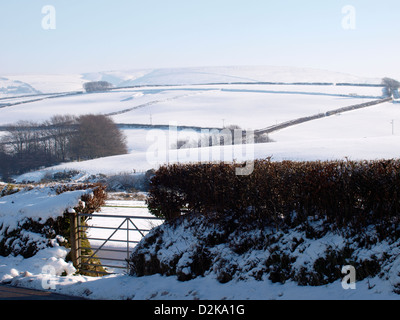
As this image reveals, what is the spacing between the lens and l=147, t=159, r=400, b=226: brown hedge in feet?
22.7

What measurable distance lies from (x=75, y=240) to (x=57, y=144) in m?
70.9

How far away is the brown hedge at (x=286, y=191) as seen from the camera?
6918 millimetres

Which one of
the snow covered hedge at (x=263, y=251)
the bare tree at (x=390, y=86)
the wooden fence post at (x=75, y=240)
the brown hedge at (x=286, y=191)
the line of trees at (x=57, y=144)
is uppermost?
the bare tree at (x=390, y=86)

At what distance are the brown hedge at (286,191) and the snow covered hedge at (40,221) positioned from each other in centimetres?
220

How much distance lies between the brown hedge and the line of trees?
2516 inches

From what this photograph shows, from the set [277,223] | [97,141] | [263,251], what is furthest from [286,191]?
[97,141]

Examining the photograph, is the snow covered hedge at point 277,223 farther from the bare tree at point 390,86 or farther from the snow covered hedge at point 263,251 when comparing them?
the bare tree at point 390,86

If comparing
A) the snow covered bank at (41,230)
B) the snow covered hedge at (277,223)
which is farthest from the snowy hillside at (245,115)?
the snow covered hedge at (277,223)

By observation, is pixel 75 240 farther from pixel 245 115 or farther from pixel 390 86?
pixel 390 86

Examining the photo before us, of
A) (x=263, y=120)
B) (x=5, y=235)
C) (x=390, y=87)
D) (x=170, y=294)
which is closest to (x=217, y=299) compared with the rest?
(x=170, y=294)

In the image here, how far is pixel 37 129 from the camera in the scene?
8450 cm

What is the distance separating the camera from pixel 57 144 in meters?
78.1

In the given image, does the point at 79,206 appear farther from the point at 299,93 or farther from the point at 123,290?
the point at 299,93

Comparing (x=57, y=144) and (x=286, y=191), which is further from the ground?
(x=286, y=191)
